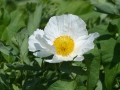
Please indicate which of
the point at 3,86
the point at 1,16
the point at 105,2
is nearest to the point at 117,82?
the point at 105,2

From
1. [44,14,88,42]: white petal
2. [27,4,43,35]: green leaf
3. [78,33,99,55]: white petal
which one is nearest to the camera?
[78,33,99,55]: white petal

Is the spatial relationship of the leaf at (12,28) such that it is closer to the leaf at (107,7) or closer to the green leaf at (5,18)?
the green leaf at (5,18)

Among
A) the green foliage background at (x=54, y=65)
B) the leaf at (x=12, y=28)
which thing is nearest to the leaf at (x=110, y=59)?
the green foliage background at (x=54, y=65)

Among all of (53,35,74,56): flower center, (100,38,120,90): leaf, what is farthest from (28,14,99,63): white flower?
(100,38,120,90): leaf

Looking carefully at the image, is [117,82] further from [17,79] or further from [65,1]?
[65,1]

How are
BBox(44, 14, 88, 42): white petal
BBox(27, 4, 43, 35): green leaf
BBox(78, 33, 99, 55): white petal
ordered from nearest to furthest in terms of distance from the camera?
BBox(78, 33, 99, 55): white petal → BBox(44, 14, 88, 42): white petal → BBox(27, 4, 43, 35): green leaf

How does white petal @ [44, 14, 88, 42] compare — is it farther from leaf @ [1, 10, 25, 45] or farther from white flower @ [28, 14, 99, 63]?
leaf @ [1, 10, 25, 45]

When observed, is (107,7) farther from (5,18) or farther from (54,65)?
(5,18)
